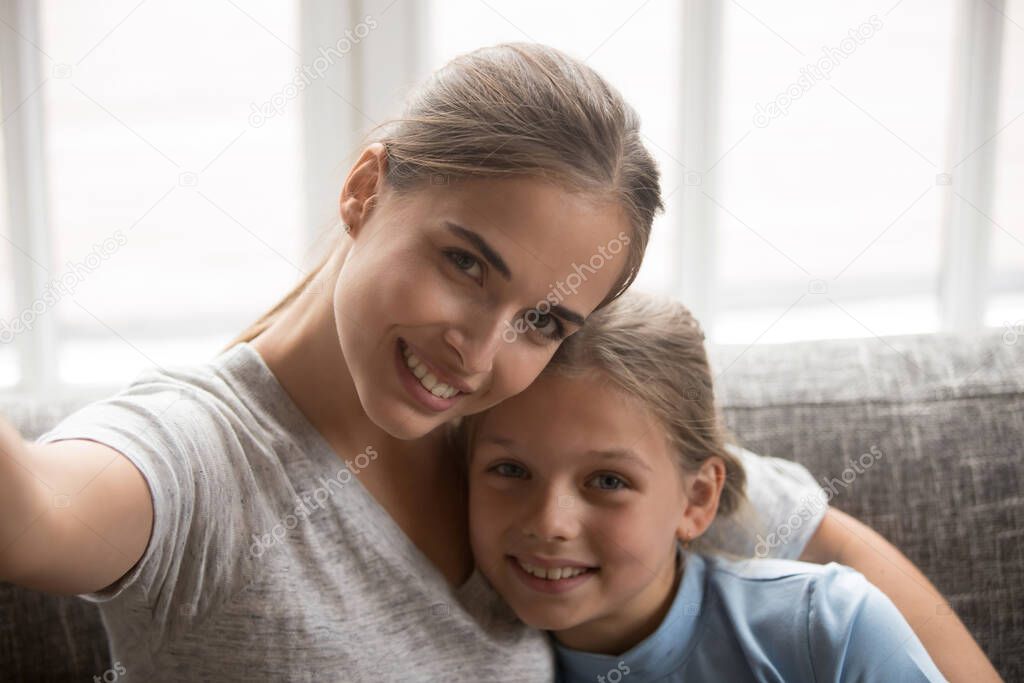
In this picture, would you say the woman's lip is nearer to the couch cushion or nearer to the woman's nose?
the woman's nose

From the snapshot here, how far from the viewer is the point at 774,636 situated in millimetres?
1183

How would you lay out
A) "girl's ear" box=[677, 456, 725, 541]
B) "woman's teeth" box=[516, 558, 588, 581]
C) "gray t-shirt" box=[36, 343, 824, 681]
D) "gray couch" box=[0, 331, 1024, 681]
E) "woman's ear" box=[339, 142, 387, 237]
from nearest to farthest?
"gray t-shirt" box=[36, 343, 824, 681]
"woman's ear" box=[339, 142, 387, 237]
"woman's teeth" box=[516, 558, 588, 581]
"girl's ear" box=[677, 456, 725, 541]
"gray couch" box=[0, 331, 1024, 681]

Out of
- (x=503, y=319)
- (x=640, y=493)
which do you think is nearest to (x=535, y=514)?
(x=640, y=493)

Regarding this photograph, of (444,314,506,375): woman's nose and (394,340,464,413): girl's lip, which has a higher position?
(444,314,506,375): woman's nose

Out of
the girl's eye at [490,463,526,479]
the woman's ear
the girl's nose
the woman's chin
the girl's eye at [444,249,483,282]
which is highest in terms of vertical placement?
the woman's ear

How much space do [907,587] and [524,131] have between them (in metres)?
0.73

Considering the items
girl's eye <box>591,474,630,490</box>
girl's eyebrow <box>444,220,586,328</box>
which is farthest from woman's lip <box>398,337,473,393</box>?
girl's eye <box>591,474,630,490</box>

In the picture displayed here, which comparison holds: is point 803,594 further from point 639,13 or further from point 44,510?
point 639,13

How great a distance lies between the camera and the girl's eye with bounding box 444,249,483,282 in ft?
3.21

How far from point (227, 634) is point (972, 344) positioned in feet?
3.68

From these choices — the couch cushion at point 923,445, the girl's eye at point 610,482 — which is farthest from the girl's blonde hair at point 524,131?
the couch cushion at point 923,445

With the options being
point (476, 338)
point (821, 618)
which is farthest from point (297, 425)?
point (821, 618)

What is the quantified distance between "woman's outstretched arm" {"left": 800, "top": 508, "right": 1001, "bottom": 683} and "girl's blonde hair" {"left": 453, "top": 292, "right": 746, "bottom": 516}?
13cm

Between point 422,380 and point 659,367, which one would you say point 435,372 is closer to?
point 422,380
